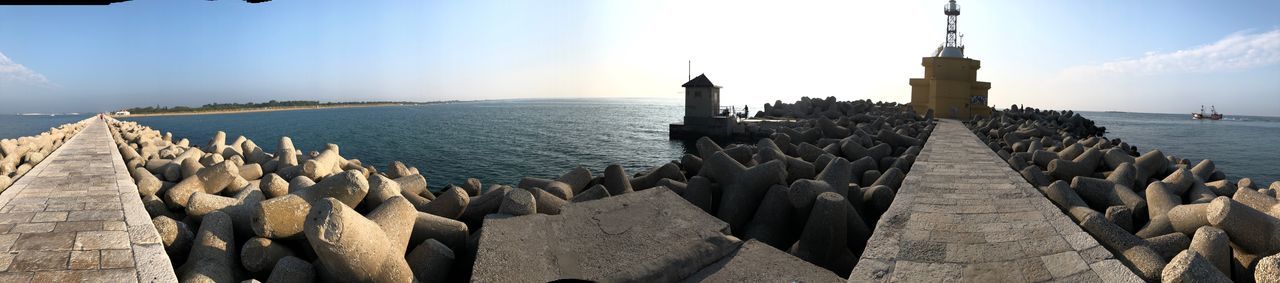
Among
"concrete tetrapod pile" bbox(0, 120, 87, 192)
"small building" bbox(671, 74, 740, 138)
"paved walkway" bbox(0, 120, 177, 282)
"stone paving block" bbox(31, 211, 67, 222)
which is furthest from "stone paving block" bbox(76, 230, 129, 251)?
"small building" bbox(671, 74, 740, 138)

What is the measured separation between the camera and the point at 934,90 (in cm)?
2584

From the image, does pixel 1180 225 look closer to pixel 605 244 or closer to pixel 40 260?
pixel 605 244

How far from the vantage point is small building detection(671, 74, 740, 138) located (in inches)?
1053

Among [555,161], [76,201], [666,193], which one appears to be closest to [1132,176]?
[666,193]

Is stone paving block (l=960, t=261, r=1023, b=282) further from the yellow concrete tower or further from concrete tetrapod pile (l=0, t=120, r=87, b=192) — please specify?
the yellow concrete tower

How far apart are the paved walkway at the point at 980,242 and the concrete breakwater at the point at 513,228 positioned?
373 millimetres

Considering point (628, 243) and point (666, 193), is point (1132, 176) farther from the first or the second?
point (628, 243)

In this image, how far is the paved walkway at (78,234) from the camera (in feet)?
10.8

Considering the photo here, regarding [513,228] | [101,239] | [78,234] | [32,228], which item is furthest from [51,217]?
[513,228]

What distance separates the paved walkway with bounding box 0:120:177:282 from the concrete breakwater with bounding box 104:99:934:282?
0.17 meters

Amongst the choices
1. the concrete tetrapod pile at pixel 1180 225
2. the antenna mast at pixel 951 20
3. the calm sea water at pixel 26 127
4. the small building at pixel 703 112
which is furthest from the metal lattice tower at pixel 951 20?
the calm sea water at pixel 26 127

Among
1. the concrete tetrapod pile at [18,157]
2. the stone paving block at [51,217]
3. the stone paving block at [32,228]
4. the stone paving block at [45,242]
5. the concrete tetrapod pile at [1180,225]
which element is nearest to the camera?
the concrete tetrapod pile at [1180,225]

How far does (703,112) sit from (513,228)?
24059 mm

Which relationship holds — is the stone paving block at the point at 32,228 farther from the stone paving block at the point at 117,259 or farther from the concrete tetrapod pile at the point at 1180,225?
the concrete tetrapod pile at the point at 1180,225
